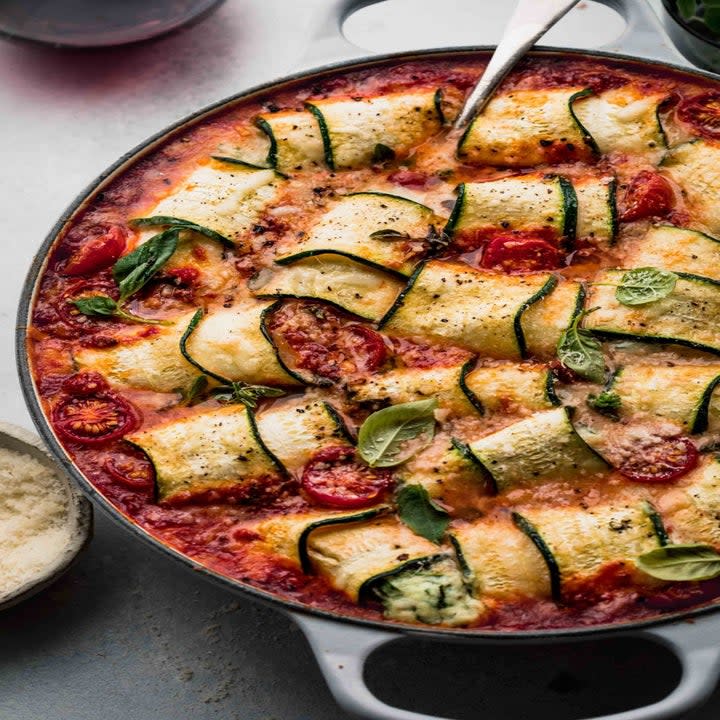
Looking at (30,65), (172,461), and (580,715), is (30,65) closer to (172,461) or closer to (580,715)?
(172,461)

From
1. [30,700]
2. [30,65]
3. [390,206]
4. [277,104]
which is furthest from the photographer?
[30,65]

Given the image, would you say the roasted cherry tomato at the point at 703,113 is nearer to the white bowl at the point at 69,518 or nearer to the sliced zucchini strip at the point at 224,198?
the sliced zucchini strip at the point at 224,198

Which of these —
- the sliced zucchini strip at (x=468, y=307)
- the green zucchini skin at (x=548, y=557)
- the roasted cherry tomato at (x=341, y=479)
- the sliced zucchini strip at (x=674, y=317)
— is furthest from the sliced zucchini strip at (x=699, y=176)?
the roasted cherry tomato at (x=341, y=479)

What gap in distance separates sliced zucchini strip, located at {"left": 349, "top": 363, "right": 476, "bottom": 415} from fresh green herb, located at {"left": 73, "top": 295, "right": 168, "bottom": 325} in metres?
0.83

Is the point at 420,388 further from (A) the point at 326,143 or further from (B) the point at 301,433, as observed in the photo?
(A) the point at 326,143

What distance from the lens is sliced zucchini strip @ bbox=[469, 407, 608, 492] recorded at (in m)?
3.72

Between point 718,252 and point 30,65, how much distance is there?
3804 mm

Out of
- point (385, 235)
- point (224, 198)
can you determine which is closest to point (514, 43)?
point (385, 235)

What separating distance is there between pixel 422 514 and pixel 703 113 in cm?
207

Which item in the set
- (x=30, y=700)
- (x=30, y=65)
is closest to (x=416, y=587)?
(x=30, y=700)

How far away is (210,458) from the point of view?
3.82 metres

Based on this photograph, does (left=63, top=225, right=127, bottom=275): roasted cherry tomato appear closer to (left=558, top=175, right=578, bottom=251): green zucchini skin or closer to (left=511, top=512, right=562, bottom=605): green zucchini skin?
(left=558, top=175, right=578, bottom=251): green zucchini skin

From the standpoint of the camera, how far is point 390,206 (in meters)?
4.38

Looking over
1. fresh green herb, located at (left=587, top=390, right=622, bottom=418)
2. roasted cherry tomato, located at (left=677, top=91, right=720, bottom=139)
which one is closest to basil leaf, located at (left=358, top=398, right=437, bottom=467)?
fresh green herb, located at (left=587, top=390, right=622, bottom=418)
